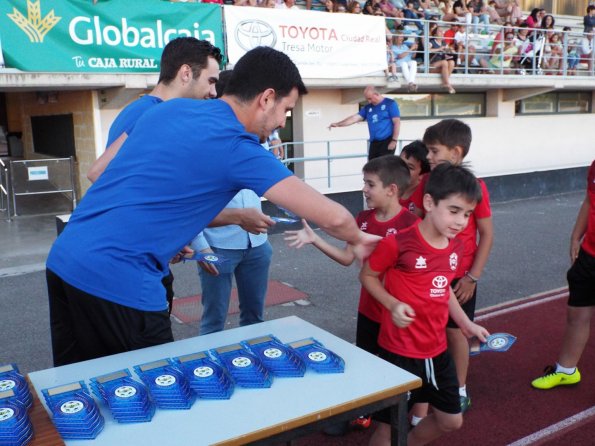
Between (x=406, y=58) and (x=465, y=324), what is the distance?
9.74 m

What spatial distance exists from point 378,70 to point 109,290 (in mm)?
9355

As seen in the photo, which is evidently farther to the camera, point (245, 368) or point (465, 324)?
point (465, 324)

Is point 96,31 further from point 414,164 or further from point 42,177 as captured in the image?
point 414,164

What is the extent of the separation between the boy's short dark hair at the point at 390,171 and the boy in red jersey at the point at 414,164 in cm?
43

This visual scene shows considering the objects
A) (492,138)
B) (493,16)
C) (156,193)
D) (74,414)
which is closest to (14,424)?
(74,414)

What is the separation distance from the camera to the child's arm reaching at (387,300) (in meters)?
2.38

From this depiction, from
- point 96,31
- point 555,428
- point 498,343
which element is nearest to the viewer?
point 498,343

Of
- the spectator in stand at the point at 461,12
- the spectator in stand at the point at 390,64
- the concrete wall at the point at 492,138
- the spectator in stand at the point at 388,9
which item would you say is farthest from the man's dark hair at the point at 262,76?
the spectator in stand at the point at 461,12

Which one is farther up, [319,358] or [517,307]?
[319,358]

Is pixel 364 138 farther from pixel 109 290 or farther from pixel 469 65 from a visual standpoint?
pixel 109 290

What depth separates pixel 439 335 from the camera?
105 inches

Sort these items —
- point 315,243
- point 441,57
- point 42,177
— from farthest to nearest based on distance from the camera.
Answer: point 441,57, point 42,177, point 315,243

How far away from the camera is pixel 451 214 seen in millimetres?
2564

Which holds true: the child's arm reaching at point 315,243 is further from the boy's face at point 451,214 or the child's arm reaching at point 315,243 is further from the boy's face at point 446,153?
the boy's face at point 446,153
